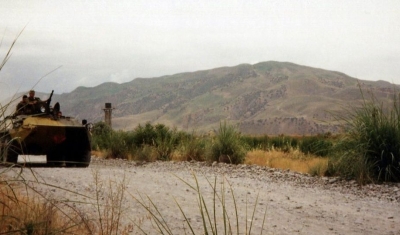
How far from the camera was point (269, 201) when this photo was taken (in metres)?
6.75

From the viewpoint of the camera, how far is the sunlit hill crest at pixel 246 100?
102m

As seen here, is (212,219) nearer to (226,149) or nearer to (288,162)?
(226,149)

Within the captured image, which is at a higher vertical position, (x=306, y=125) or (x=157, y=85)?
(x=157, y=85)

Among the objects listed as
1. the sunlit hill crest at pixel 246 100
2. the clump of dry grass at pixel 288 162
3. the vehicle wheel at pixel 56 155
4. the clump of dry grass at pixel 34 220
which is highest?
the sunlit hill crest at pixel 246 100

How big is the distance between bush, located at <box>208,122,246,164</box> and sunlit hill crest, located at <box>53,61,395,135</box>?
234 ft

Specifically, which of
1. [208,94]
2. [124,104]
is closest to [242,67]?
[208,94]

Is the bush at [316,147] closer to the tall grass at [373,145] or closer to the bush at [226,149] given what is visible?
the bush at [226,149]

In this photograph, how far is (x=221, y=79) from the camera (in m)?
183

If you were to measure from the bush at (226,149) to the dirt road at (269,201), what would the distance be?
9.35 feet

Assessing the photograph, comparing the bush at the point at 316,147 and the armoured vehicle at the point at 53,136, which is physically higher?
the armoured vehicle at the point at 53,136

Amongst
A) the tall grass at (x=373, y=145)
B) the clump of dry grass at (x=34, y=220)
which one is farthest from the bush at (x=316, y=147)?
the clump of dry grass at (x=34, y=220)

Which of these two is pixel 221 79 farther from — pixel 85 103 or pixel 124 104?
pixel 85 103

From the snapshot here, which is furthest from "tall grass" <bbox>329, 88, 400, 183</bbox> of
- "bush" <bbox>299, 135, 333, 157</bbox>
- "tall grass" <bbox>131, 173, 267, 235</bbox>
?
"bush" <bbox>299, 135, 333, 157</bbox>

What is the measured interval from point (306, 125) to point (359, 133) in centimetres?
8713
